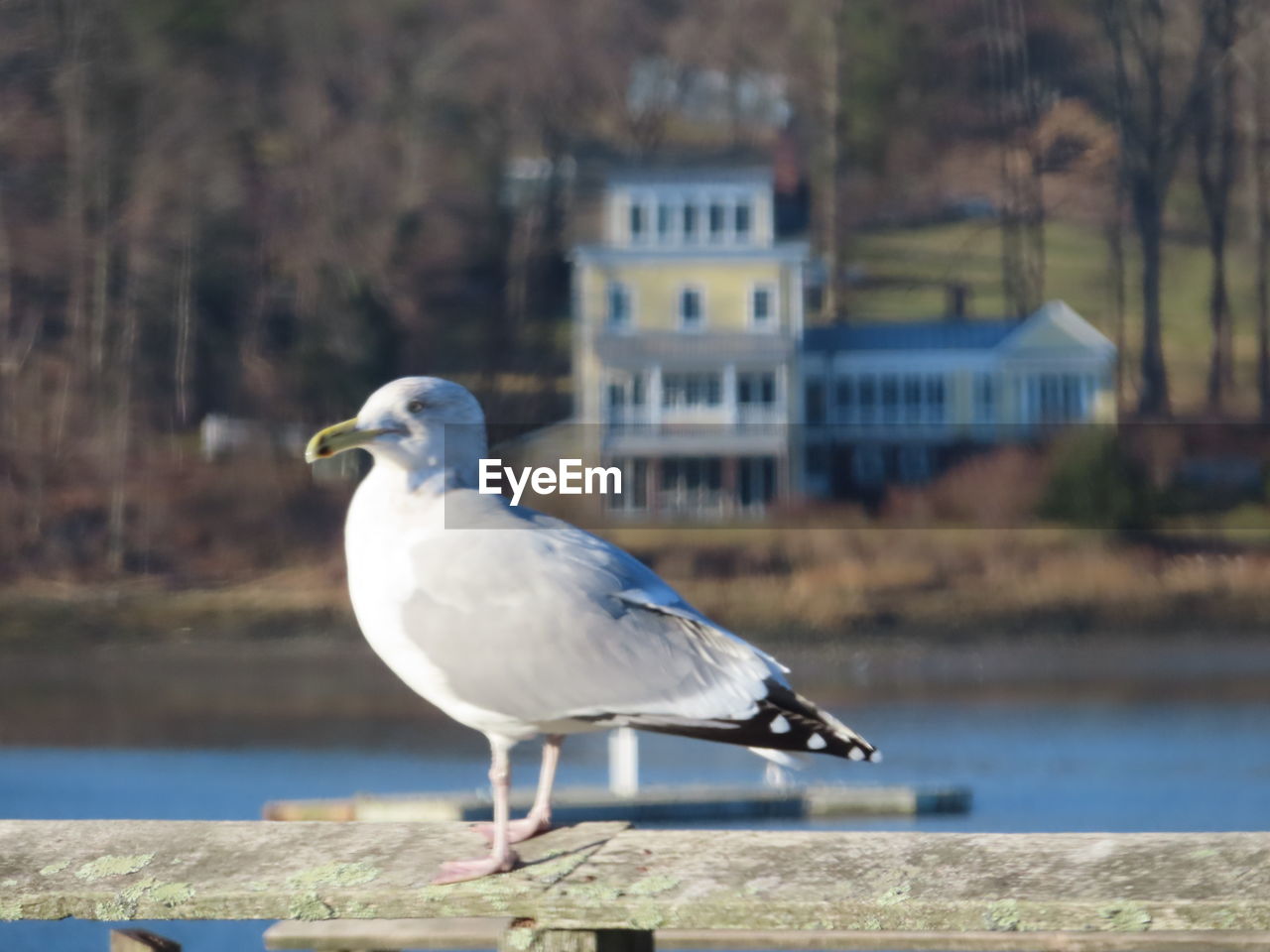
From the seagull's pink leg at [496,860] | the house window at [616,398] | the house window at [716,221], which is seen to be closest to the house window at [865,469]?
the house window at [616,398]

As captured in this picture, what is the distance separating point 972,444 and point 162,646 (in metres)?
15.5

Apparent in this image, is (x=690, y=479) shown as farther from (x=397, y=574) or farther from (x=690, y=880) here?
(x=690, y=880)

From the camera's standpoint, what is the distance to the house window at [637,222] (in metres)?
37.5

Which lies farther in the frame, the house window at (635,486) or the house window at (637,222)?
the house window at (637,222)

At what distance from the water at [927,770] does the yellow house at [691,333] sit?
14752 mm

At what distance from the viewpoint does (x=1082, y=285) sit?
3925 cm

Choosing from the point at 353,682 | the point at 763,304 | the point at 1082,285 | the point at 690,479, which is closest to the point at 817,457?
the point at 690,479

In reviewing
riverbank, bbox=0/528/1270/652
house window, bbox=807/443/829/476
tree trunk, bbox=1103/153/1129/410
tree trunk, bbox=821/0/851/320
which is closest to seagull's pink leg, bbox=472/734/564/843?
riverbank, bbox=0/528/1270/652

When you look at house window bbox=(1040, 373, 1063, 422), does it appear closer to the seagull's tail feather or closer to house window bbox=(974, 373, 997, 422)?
house window bbox=(974, 373, 997, 422)

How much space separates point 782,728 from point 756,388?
35.5 meters

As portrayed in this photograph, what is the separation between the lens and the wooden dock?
12.7m

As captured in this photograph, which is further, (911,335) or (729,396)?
(911,335)

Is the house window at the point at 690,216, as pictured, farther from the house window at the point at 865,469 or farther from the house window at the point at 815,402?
the house window at the point at 865,469

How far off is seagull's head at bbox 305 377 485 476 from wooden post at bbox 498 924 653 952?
0.86 metres
